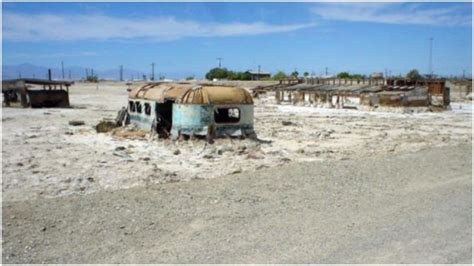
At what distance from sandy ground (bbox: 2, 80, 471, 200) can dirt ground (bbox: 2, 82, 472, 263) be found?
78 mm

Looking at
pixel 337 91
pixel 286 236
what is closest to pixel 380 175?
pixel 286 236

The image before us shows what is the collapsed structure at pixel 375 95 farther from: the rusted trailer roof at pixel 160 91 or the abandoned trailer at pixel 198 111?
the rusted trailer roof at pixel 160 91

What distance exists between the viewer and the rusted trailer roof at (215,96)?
63.0ft

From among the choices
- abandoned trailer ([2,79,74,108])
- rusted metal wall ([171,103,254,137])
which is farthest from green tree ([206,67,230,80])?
rusted metal wall ([171,103,254,137])

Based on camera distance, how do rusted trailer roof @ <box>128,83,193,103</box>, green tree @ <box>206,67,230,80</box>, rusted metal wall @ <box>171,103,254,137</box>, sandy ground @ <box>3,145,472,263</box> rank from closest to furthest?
sandy ground @ <box>3,145,472,263</box> < rusted metal wall @ <box>171,103,254,137</box> < rusted trailer roof @ <box>128,83,193,103</box> < green tree @ <box>206,67,230,80</box>

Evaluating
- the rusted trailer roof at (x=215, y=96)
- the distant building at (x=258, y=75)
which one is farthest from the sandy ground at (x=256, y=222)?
the distant building at (x=258, y=75)

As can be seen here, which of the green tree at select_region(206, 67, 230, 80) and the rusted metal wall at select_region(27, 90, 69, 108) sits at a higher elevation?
the green tree at select_region(206, 67, 230, 80)

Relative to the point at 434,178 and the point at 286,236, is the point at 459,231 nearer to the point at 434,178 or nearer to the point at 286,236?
the point at 286,236

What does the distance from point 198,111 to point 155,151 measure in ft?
8.78

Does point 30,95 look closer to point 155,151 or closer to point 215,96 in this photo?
point 215,96

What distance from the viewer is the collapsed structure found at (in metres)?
42.5

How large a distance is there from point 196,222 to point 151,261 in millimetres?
1679

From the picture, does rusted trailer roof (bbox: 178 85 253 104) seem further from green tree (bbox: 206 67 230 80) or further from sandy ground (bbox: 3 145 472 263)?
green tree (bbox: 206 67 230 80)

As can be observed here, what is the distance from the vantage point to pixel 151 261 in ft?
20.7
